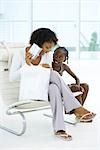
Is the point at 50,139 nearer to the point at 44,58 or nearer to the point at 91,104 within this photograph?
the point at 44,58

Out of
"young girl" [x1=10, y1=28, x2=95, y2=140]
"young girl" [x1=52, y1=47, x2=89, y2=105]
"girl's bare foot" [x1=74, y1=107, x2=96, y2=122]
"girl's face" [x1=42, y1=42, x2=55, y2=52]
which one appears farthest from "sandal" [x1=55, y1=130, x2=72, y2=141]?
"girl's face" [x1=42, y1=42, x2=55, y2=52]

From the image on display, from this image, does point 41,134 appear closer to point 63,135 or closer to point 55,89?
point 63,135

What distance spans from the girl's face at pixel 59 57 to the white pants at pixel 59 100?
29 centimetres

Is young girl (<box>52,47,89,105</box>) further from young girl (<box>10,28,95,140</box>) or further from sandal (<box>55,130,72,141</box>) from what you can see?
sandal (<box>55,130,72,141</box>)

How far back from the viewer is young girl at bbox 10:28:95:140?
94.5 inches

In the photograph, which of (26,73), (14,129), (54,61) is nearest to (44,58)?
(54,61)

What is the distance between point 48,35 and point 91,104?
1161 millimetres

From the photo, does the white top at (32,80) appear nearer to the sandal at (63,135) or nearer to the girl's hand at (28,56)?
the girl's hand at (28,56)

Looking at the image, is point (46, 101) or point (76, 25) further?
point (76, 25)

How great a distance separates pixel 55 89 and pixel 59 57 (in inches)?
16.0

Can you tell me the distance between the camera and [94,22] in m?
6.99

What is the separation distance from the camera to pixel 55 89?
7.98 ft

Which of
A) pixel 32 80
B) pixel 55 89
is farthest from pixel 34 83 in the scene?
pixel 55 89

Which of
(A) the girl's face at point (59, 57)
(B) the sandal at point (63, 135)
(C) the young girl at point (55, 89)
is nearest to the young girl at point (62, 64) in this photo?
(A) the girl's face at point (59, 57)
